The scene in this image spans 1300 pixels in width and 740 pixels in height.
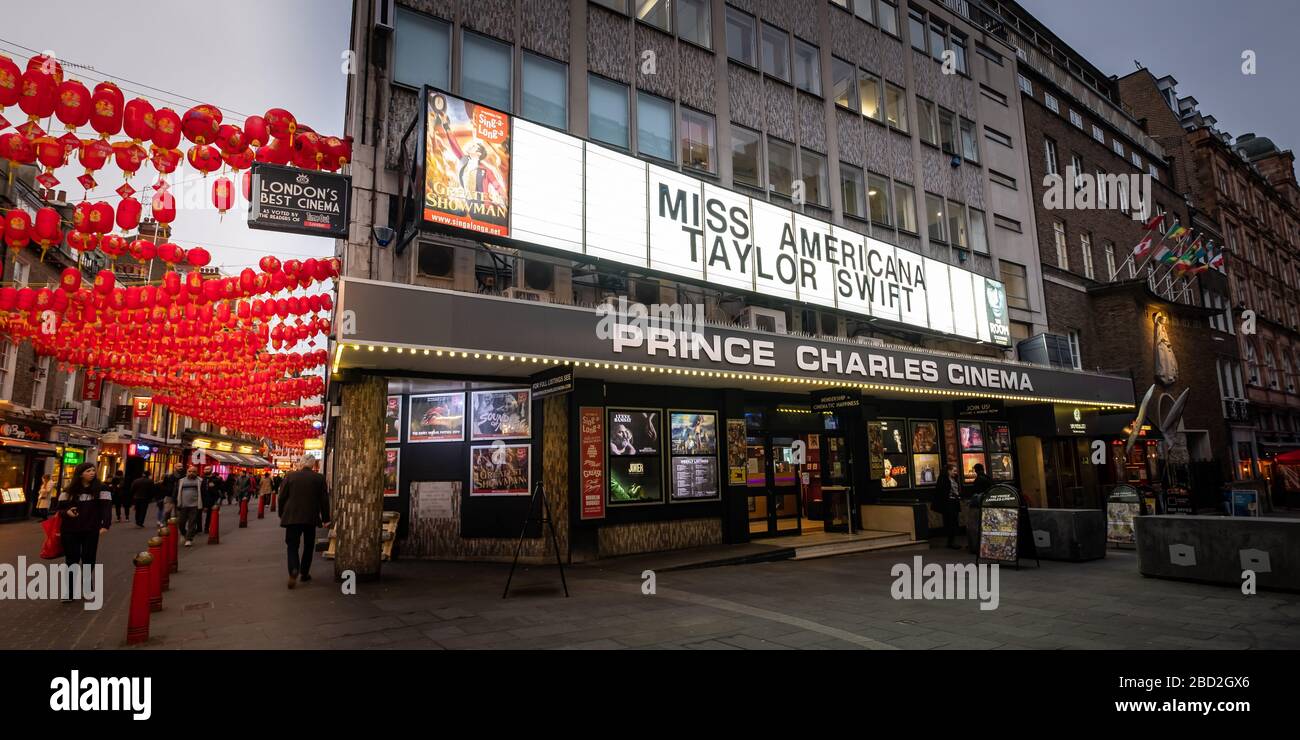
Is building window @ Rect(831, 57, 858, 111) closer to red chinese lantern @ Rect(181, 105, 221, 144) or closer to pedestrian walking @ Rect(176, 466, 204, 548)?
red chinese lantern @ Rect(181, 105, 221, 144)

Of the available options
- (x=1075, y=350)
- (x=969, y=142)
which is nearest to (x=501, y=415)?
(x=969, y=142)

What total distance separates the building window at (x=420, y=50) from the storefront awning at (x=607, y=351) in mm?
5466

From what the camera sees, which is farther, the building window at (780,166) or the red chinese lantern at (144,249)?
the building window at (780,166)

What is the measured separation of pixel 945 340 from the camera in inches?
792

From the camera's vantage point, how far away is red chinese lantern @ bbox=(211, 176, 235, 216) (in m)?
11.3

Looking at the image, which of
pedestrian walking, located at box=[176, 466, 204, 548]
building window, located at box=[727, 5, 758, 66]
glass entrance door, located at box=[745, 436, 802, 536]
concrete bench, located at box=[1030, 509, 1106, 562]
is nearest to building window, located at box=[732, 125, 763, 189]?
building window, located at box=[727, 5, 758, 66]

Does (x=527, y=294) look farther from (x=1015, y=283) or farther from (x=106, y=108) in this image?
(x=1015, y=283)

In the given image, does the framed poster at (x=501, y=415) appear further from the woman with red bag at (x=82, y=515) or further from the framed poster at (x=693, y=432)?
the woman with red bag at (x=82, y=515)

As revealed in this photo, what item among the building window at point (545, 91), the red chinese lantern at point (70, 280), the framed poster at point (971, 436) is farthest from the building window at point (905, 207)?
the red chinese lantern at point (70, 280)

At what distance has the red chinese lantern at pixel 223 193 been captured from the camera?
11.3 metres

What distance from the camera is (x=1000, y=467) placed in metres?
21.0

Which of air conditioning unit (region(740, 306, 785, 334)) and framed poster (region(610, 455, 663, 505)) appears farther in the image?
air conditioning unit (region(740, 306, 785, 334))

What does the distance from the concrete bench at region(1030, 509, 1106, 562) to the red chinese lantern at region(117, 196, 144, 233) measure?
17.0m
